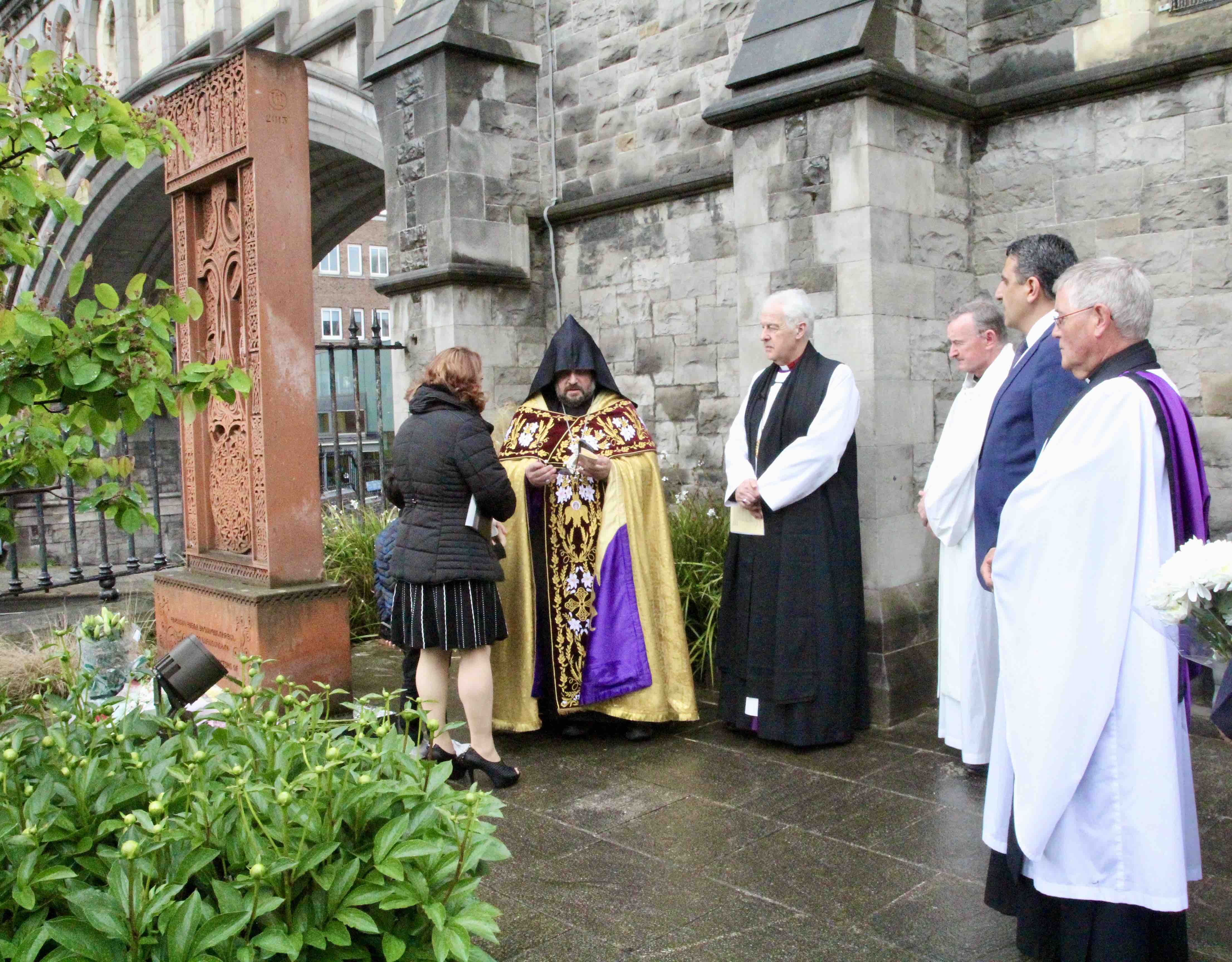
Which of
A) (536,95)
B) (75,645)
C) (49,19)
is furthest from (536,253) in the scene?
(49,19)

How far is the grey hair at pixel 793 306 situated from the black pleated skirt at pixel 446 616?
1.75m

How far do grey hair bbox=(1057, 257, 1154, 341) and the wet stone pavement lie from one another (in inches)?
66.7

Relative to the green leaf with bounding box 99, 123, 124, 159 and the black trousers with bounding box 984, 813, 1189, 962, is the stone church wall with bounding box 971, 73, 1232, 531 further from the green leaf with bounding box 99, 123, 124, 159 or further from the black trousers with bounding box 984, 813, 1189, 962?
the green leaf with bounding box 99, 123, 124, 159

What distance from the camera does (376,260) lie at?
43.4 m

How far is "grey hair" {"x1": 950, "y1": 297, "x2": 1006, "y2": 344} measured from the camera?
4.68 metres

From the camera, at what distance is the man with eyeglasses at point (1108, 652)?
109 inches

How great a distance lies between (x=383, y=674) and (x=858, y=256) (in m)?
3.52

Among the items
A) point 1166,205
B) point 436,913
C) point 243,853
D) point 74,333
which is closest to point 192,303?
point 74,333

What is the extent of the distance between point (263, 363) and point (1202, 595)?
13.7 ft

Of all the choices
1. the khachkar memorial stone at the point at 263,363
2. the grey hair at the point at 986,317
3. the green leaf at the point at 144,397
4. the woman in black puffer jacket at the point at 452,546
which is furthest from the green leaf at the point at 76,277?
the grey hair at the point at 986,317

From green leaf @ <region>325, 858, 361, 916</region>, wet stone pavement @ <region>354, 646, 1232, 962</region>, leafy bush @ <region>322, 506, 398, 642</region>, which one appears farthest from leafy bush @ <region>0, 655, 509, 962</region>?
leafy bush @ <region>322, 506, 398, 642</region>

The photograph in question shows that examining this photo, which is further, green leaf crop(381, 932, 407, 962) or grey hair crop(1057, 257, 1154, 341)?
grey hair crop(1057, 257, 1154, 341)

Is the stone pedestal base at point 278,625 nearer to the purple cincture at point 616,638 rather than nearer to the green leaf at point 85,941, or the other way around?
the purple cincture at point 616,638

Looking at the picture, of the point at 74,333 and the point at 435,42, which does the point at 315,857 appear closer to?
the point at 74,333
